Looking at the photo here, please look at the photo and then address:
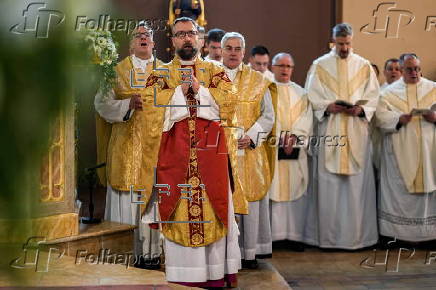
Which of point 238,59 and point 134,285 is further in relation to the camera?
point 238,59

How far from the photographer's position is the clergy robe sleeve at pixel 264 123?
5746 millimetres

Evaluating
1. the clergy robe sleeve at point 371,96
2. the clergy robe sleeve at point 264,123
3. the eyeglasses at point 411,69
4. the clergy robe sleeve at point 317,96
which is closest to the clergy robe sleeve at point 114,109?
the clergy robe sleeve at point 264,123

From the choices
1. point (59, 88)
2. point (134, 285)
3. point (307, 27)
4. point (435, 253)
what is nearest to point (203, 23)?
point (307, 27)

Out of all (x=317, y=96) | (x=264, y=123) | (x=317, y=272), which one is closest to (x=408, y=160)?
(x=317, y=96)

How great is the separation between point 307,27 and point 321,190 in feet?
13.1

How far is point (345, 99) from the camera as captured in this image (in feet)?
23.5

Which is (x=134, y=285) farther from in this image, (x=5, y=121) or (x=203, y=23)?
(x=203, y=23)

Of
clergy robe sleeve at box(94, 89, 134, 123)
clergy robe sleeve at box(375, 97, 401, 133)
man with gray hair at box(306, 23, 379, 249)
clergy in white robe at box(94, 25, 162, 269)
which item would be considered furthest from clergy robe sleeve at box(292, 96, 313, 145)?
clergy robe sleeve at box(94, 89, 134, 123)

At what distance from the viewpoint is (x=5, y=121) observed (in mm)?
312

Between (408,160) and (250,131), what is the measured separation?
2.32m

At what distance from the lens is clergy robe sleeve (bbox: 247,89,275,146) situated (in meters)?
5.75

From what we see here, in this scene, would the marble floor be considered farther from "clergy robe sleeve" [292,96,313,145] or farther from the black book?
"clergy robe sleeve" [292,96,313,145]

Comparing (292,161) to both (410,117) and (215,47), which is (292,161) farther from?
(215,47)

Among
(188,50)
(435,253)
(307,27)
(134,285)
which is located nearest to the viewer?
(134,285)
